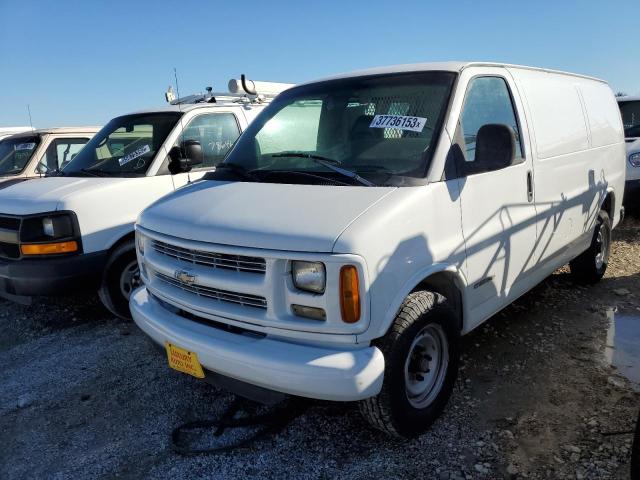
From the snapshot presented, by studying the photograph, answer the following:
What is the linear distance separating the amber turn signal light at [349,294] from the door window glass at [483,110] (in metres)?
1.23

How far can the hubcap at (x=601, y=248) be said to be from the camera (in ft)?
17.5

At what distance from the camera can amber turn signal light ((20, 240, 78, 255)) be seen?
4.41 m

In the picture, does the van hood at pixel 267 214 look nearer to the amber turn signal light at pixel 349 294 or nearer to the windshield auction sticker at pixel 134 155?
the amber turn signal light at pixel 349 294

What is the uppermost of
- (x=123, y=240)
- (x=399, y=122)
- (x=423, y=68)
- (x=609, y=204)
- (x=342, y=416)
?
(x=423, y=68)

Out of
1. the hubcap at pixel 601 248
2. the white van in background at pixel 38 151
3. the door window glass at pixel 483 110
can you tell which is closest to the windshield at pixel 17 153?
the white van in background at pixel 38 151

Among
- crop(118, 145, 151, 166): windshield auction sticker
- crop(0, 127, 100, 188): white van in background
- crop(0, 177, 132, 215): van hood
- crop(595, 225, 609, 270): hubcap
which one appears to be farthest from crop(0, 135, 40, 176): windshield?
crop(595, 225, 609, 270): hubcap

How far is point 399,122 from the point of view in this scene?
316cm

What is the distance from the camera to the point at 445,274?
9.78 feet

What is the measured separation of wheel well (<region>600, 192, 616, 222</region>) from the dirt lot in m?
1.20

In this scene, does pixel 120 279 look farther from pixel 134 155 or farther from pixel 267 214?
pixel 267 214

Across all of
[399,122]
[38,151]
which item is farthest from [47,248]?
[38,151]

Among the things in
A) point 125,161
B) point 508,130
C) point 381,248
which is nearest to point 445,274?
point 381,248

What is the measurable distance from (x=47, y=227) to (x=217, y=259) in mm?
2508

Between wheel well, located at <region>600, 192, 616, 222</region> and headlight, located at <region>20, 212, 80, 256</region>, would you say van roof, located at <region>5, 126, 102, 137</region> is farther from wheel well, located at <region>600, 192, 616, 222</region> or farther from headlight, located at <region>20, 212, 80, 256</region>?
wheel well, located at <region>600, 192, 616, 222</region>
